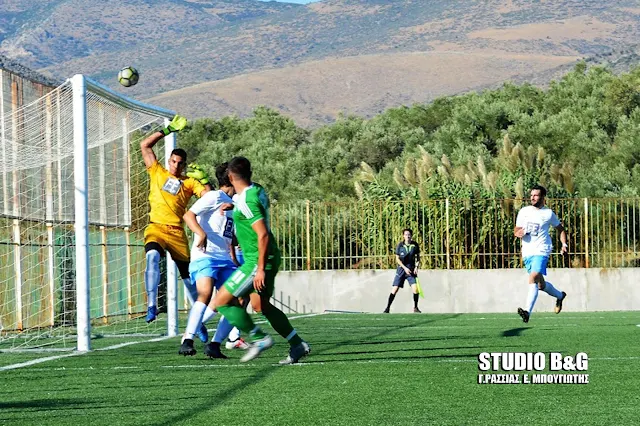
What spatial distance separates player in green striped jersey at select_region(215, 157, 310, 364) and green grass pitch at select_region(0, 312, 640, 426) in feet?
0.88

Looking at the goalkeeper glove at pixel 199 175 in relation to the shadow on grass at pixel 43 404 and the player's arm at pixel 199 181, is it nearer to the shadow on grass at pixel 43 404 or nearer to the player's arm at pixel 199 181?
the player's arm at pixel 199 181

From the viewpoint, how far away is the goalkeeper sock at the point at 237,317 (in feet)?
34.8

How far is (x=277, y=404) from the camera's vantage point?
25.7ft

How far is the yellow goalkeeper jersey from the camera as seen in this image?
12.9 meters

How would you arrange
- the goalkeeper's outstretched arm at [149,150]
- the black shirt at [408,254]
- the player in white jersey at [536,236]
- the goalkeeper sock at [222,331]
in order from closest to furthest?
the goalkeeper sock at [222,331] < the goalkeeper's outstretched arm at [149,150] < the player in white jersey at [536,236] < the black shirt at [408,254]

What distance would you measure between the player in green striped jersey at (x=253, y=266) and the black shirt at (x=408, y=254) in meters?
15.7

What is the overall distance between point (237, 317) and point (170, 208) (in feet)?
8.90

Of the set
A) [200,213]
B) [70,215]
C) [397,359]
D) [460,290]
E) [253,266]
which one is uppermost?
[70,215]

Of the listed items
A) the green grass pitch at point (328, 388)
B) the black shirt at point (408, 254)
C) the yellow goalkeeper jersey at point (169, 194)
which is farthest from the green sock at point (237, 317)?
the black shirt at point (408, 254)

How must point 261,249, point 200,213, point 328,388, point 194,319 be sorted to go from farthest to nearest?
point 200,213 < point 194,319 < point 261,249 < point 328,388

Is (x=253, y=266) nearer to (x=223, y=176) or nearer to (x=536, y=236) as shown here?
(x=223, y=176)

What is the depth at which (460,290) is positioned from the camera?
2873 cm

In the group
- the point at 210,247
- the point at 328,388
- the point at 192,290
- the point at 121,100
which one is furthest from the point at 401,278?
the point at 328,388

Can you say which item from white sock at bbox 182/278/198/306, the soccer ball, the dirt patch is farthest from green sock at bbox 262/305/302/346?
the dirt patch
